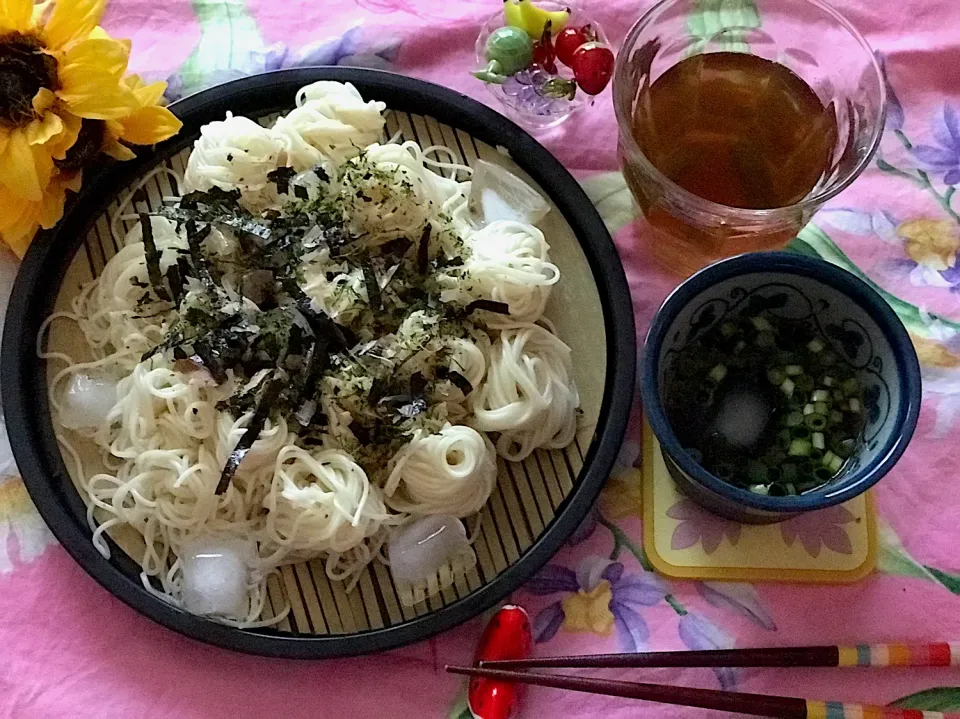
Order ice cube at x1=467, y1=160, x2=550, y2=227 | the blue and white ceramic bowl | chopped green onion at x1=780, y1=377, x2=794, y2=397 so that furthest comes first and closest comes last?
1. ice cube at x1=467, y1=160, x2=550, y2=227
2. chopped green onion at x1=780, y1=377, x2=794, y2=397
3. the blue and white ceramic bowl

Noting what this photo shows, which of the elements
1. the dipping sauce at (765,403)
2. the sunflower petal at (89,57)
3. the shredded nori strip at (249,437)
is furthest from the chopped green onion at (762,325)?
the sunflower petal at (89,57)

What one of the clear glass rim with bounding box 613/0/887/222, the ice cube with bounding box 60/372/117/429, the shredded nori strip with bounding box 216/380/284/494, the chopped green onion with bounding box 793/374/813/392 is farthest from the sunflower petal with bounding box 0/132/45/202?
the chopped green onion with bounding box 793/374/813/392

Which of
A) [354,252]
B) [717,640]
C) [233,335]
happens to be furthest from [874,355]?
[233,335]

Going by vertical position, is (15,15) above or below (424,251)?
above

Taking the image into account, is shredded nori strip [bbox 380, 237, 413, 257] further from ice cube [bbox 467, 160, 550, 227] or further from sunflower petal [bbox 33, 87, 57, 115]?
sunflower petal [bbox 33, 87, 57, 115]

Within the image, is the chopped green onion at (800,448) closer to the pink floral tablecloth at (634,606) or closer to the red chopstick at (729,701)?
the pink floral tablecloth at (634,606)

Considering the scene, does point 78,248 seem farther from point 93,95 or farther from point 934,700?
point 934,700

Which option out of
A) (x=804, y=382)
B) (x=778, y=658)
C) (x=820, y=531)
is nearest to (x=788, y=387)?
(x=804, y=382)
